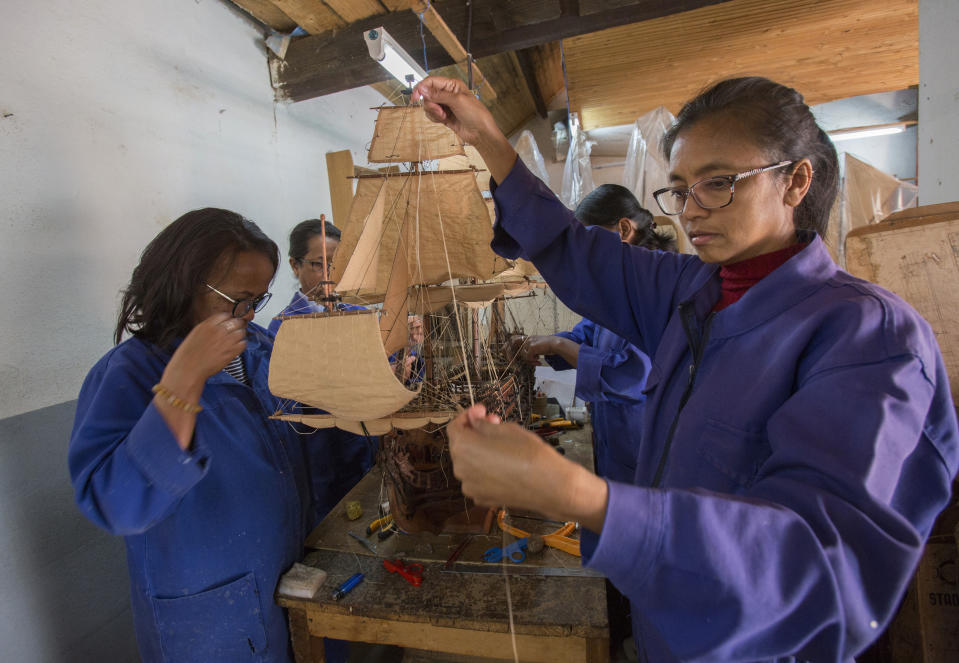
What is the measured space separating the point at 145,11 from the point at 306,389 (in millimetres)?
2132

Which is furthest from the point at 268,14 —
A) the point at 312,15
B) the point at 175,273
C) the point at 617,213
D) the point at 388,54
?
the point at 617,213

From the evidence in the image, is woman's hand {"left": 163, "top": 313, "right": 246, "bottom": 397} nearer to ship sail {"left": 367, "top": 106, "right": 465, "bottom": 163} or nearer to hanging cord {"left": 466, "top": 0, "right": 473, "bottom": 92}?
ship sail {"left": 367, "top": 106, "right": 465, "bottom": 163}

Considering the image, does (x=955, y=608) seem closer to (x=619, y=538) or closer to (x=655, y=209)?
(x=619, y=538)

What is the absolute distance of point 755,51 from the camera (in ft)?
12.5

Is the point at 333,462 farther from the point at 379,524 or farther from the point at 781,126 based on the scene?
the point at 781,126

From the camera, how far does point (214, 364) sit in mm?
1076

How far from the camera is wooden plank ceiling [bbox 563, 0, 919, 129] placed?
3238 millimetres

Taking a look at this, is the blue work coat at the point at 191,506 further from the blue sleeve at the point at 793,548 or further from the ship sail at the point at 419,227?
the blue sleeve at the point at 793,548

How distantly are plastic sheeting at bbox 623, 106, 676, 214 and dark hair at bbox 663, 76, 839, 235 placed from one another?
10.7ft

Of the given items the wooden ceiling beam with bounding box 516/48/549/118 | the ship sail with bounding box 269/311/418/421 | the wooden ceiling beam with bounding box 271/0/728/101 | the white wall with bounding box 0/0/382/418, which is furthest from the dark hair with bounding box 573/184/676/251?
the wooden ceiling beam with bounding box 516/48/549/118

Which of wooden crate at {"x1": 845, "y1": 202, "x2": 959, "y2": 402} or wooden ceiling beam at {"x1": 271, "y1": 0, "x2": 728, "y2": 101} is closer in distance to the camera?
wooden crate at {"x1": 845, "y1": 202, "x2": 959, "y2": 402}

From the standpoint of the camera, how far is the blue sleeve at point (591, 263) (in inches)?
46.4

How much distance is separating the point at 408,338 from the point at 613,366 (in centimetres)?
85

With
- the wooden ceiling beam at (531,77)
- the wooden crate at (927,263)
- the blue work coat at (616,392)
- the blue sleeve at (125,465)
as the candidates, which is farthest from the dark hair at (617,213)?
the wooden ceiling beam at (531,77)
